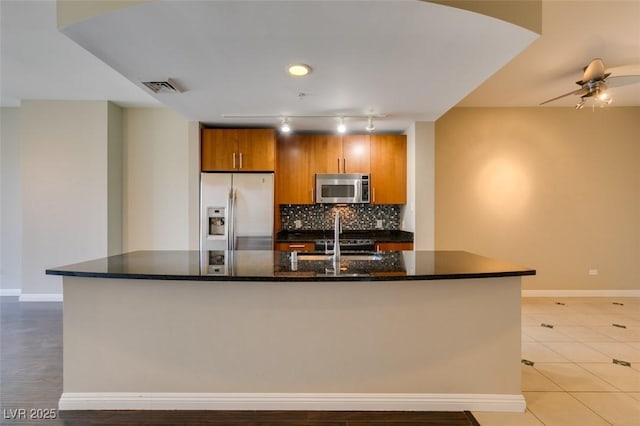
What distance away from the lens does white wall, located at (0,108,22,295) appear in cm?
467

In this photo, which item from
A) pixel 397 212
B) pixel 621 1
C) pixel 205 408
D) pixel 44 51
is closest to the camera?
pixel 205 408

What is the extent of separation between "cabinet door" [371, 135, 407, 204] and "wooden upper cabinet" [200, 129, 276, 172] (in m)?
1.40

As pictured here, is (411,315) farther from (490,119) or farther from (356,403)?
(490,119)

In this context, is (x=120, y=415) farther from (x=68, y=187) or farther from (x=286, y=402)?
(x=68, y=187)

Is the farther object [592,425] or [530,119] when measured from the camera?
[530,119]

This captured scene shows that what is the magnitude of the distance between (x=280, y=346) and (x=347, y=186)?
109 inches

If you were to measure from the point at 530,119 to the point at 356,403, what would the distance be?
4.43m

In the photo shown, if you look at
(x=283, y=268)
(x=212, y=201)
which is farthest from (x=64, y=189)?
(x=283, y=268)

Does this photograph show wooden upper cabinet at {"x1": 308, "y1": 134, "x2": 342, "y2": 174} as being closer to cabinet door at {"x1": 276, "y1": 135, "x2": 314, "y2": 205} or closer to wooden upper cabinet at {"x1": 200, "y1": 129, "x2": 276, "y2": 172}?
cabinet door at {"x1": 276, "y1": 135, "x2": 314, "y2": 205}

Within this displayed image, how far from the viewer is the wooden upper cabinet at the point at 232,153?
4328 millimetres

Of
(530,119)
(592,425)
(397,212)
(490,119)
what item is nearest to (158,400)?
(592,425)

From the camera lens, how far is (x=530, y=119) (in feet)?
15.1

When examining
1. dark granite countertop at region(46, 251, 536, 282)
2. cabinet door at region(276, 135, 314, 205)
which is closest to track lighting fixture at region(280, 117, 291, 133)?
cabinet door at region(276, 135, 314, 205)

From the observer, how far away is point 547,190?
4605mm
